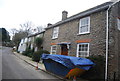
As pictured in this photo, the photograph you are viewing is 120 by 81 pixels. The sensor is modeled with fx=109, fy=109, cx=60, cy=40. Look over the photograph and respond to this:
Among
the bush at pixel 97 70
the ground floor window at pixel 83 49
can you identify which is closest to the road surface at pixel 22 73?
the bush at pixel 97 70

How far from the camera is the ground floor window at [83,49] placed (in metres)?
10.4

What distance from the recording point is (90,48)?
9.96 meters

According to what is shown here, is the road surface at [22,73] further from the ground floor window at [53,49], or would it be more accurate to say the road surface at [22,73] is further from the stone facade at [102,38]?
the ground floor window at [53,49]

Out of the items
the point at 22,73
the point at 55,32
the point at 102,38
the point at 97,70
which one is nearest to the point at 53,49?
the point at 55,32

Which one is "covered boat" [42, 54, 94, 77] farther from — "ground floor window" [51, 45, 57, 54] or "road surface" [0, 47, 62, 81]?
"ground floor window" [51, 45, 57, 54]

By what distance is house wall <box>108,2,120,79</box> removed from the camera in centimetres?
834

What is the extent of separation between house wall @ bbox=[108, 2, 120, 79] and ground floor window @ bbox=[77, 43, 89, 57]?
2344 mm

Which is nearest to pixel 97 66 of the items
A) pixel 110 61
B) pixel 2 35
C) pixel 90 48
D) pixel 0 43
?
pixel 110 61

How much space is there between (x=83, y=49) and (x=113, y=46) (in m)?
2.94

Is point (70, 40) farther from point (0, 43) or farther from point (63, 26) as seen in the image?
point (0, 43)

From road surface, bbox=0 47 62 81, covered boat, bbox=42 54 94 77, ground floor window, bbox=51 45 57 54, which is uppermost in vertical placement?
ground floor window, bbox=51 45 57 54

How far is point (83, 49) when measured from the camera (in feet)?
35.4

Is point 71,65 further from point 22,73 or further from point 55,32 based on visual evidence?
point 55,32

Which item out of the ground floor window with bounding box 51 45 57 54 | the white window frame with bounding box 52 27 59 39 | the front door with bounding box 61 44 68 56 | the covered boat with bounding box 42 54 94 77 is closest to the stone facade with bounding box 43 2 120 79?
the front door with bounding box 61 44 68 56
